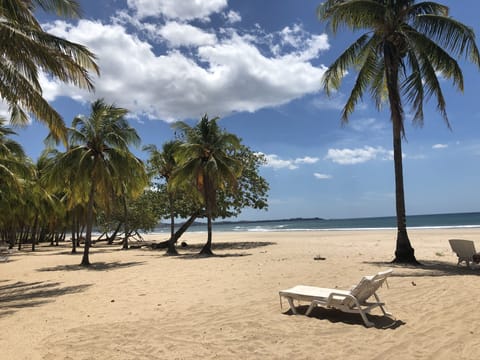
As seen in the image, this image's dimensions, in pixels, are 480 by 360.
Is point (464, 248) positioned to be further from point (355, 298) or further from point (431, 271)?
point (355, 298)

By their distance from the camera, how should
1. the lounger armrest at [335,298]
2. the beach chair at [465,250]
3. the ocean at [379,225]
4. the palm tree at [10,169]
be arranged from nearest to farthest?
1. the lounger armrest at [335,298]
2. the beach chair at [465,250]
3. the palm tree at [10,169]
4. the ocean at [379,225]

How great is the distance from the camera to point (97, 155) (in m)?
15.9

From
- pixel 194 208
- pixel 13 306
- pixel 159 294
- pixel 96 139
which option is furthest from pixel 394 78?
pixel 194 208

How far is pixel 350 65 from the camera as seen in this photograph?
1388cm

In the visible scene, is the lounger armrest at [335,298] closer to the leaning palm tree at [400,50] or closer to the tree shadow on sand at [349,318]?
the tree shadow on sand at [349,318]

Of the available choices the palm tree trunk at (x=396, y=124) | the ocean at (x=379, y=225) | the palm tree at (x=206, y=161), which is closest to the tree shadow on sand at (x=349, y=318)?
the palm tree trunk at (x=396, y=124)

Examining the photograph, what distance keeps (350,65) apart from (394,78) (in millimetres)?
1695

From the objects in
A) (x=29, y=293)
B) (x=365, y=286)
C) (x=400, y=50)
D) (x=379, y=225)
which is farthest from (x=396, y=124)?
(x=379, y=225)

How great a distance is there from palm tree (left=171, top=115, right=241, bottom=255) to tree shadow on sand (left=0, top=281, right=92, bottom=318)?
30.3 feet

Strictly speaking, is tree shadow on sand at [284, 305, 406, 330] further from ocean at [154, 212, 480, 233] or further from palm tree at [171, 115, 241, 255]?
ocean at [154, 212, 480, 233]

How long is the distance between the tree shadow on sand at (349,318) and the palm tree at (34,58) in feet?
23.3

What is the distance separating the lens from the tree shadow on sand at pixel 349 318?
5.21 meters

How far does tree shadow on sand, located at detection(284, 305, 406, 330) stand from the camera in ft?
17.1

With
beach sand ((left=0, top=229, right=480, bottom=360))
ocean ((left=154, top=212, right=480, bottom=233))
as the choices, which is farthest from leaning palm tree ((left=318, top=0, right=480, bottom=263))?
ocean ((left=154, top=212, right=480, bottom=233))
